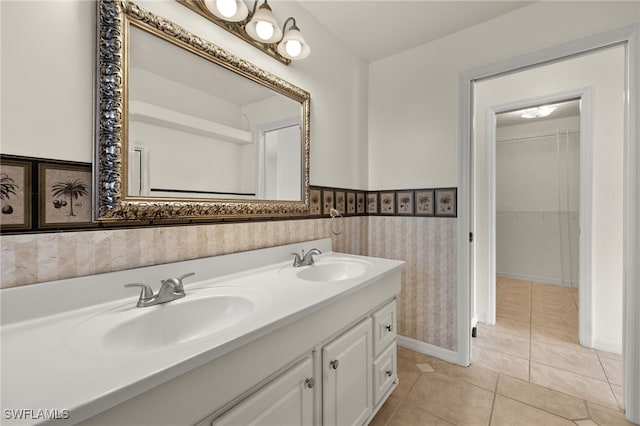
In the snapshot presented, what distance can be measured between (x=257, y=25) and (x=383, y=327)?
1.66 meters

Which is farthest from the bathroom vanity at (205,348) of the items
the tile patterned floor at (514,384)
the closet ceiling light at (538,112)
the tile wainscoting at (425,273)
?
the closet ceiling light at (538,112)

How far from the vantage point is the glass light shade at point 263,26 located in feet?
4.31

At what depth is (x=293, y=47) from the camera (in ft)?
4.93

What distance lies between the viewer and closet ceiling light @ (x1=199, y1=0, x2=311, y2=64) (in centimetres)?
120

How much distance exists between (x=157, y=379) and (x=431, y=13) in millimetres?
2322

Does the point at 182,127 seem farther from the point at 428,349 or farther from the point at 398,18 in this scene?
the point at 428,349

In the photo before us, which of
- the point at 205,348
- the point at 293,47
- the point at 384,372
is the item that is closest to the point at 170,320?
the point at 205,348

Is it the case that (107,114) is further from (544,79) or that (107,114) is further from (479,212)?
(544,79)

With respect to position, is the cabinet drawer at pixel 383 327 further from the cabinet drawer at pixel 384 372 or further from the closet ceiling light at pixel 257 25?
the closet ceiling light at pixel 257 25

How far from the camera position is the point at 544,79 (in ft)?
7.77

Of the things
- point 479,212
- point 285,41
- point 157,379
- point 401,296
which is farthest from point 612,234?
point 157,379

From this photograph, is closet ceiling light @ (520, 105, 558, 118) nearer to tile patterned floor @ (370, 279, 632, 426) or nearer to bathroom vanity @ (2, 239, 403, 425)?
tile patterned floor @ (370, 279, 632, 426)

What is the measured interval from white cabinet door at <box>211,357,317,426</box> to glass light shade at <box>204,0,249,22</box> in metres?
1.48

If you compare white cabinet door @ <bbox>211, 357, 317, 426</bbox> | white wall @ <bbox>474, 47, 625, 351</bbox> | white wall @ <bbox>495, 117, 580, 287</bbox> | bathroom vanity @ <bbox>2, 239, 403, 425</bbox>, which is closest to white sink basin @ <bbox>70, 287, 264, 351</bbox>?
bathroom vanity @ <bbox>2, 239, 403, 425</bbox>
